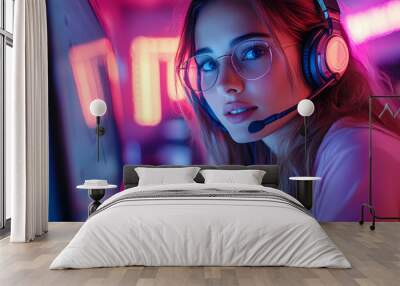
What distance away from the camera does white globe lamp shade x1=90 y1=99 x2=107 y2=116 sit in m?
7.06

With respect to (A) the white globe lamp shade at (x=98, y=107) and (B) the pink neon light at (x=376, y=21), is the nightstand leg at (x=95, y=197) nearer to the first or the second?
(A) the white globe lamp shade at (x=98, y=107)

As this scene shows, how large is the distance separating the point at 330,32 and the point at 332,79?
0.62m

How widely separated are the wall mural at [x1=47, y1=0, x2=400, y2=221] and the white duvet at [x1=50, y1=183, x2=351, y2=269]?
281 centimetres

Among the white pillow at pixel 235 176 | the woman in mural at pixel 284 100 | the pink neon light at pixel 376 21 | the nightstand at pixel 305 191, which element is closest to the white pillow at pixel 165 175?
the white pillow at pixel 235 176

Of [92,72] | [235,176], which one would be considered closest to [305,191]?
[235,176]

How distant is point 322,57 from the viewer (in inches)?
293

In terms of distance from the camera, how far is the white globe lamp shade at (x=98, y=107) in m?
7.06

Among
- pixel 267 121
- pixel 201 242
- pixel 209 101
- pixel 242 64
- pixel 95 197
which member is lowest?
pixel 201 242

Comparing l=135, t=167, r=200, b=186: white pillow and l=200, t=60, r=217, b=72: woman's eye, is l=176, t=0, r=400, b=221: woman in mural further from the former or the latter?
l=135, t=167, r=200, b=186: white pillow

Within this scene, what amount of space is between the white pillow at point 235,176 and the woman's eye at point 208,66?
4.62ft

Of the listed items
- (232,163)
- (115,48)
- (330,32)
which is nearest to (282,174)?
(232,163)

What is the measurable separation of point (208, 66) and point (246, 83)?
55 cm

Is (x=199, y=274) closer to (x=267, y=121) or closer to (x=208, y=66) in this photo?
(x=267, y=121)

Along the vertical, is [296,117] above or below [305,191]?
above
